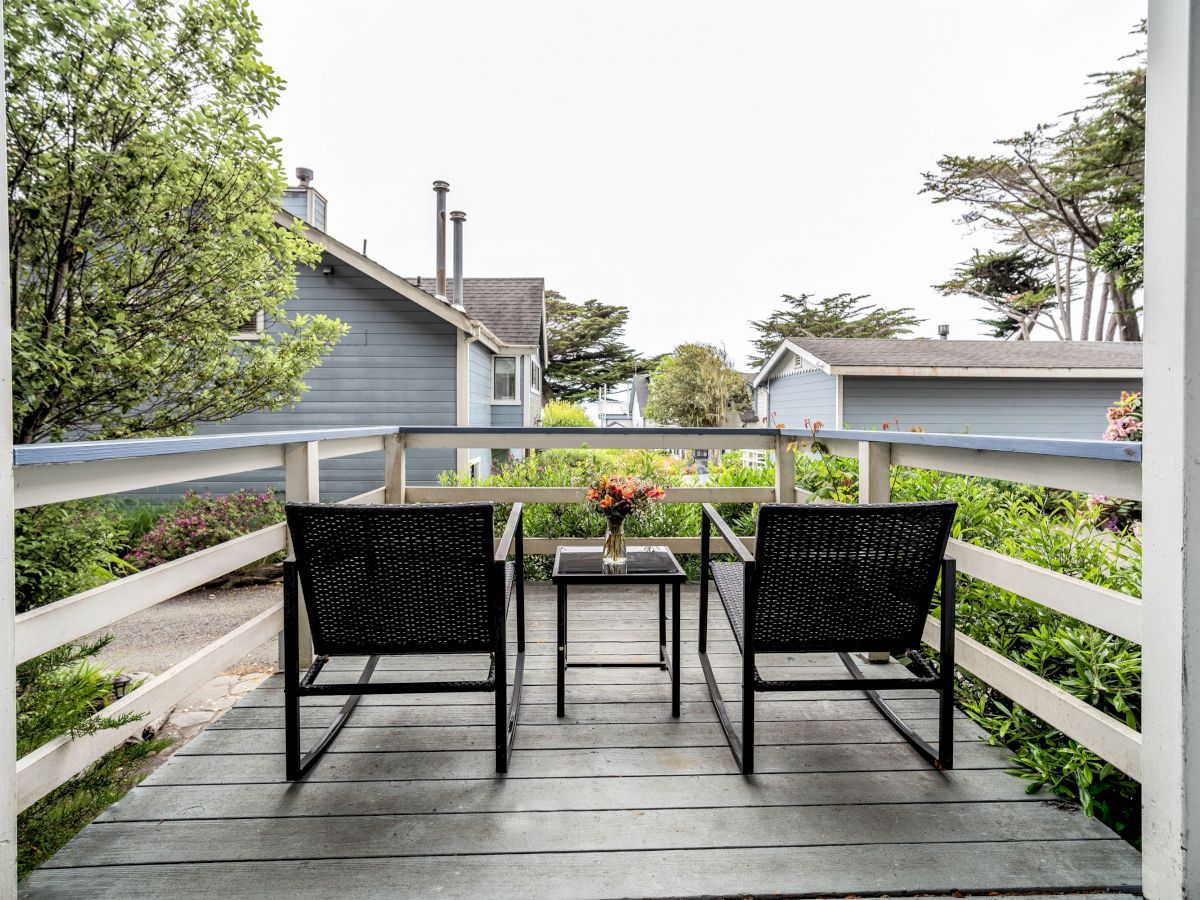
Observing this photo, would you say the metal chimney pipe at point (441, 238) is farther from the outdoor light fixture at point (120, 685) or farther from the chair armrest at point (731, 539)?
the chair armrest at point (731, 539)

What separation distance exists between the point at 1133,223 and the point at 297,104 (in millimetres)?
7830

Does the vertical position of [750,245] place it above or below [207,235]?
above

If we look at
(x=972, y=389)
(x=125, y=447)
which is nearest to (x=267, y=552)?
(x=125, y=447)

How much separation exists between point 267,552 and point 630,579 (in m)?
1.35

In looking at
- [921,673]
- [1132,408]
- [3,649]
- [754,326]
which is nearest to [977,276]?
[754,326]


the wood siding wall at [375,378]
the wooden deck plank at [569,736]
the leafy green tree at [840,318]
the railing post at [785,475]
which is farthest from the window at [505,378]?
the leafy green tree at [840,318]

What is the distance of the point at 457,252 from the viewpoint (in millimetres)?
11211

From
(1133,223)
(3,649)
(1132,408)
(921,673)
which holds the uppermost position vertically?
(1133,223)

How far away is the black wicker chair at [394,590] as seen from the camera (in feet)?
6.00

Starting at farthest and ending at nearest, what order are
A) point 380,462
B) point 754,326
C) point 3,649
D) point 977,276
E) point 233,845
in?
point 754,326
point 977,276
point 380,462
point 233,845
point 3,649

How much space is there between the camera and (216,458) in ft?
6.86

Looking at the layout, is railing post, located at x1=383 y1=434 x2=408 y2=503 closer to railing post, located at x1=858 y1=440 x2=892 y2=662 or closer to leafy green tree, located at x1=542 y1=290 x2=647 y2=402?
railing post, located at x1=858 y1=440 x2=892 y2=662

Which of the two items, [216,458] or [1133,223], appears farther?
[1133,223]

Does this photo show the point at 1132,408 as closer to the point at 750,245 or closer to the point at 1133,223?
the point at 1133,223
